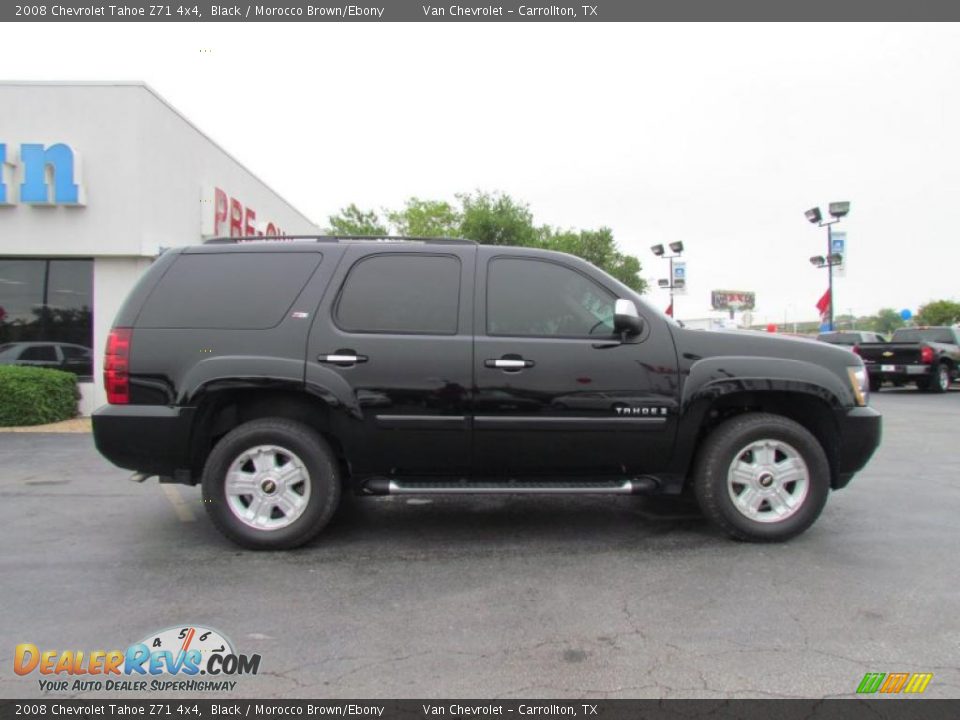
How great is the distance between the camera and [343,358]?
423 centimetres

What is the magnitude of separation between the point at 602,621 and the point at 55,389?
34.5ft

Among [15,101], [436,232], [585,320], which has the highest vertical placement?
[436,232]

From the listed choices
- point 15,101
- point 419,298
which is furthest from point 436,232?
point 419,298

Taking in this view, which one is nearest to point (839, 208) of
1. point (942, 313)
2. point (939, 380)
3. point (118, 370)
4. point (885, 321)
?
point (939, 380)

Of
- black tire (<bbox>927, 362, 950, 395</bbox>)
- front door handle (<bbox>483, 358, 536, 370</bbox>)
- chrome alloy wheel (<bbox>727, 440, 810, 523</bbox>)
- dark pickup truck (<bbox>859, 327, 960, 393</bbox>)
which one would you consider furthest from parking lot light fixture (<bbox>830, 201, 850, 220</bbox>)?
front door handle (<bbox>483, 358, 536, 370</bbox>)

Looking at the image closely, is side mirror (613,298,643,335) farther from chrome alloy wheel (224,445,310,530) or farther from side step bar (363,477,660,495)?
chrome alloy wheel (224,445,310,530)

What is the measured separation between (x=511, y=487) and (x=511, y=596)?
0.82m

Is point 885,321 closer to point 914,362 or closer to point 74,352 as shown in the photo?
point 914,362

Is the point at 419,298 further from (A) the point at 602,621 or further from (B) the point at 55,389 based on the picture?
(B) the point at 55,389

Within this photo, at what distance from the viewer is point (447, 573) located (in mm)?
3947

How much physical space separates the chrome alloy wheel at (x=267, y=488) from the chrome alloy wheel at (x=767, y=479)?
2.80 m

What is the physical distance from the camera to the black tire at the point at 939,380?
16672mm

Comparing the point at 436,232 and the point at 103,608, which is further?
the point at 436,232
